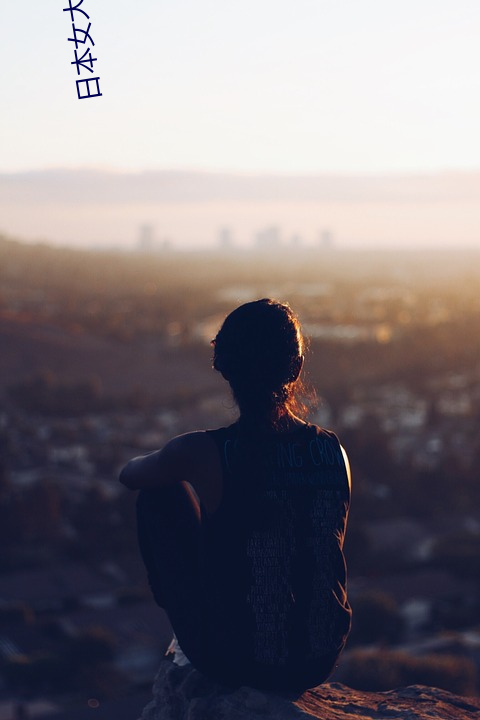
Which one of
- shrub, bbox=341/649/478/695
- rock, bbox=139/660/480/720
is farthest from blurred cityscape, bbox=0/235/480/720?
rock, bbox=139/660/480/720

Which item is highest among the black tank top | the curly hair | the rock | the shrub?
the curly hair

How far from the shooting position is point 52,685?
Result: 51.5ft

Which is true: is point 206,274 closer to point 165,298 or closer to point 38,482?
point 165,298

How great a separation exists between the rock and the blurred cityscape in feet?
2.38

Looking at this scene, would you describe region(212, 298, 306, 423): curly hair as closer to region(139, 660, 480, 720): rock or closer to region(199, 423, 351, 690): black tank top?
region(199, 423, 351, 690): black tank top

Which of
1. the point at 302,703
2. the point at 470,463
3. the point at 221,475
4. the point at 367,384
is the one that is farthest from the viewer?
the point at 367,384

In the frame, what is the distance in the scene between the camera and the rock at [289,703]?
2822 millimetres

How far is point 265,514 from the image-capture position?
271cm

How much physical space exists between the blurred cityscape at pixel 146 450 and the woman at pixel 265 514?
0.18 metres

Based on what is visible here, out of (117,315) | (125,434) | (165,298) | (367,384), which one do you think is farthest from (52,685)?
(165,298)

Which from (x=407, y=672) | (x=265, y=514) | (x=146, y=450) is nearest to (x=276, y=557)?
(x=265, y=514)

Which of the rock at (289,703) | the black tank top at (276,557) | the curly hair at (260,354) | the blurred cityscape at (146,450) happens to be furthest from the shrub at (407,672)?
the curly hair at (260,354)

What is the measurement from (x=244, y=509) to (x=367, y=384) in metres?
51.0

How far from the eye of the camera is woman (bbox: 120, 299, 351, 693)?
2703 millimetres
